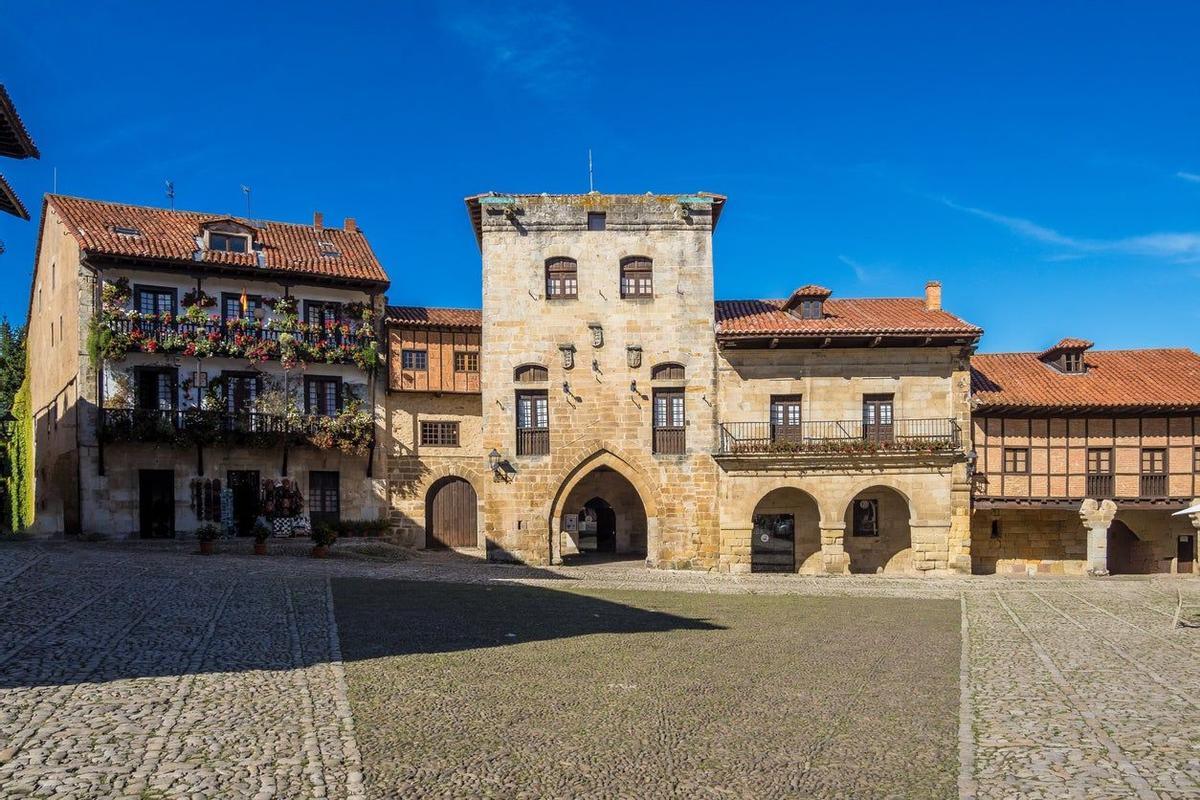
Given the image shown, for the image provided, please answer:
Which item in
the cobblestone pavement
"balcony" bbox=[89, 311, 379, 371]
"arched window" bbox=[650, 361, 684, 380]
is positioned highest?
"balcony" bbox=[89, 311, 379, 371]

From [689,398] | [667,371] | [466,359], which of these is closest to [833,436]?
[689,398]

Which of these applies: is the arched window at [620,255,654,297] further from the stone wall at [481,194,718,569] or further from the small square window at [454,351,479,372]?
the small square window at [454,351,479,372]

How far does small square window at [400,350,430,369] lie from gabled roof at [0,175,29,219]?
14.7m

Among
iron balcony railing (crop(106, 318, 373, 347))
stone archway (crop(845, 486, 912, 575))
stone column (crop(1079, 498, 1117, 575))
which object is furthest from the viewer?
stone archway (crop(845, 486, 912, 575))

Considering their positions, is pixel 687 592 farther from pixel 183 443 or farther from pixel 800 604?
pixel 183 443

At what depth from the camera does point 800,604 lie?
75.5 ft

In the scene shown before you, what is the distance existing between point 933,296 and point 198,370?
25.0m

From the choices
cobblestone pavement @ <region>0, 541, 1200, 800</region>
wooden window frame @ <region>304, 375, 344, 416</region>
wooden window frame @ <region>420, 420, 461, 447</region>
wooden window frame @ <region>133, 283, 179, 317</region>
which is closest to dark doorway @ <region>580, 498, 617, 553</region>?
wooden window frame @ <region>420, 420, 461, 447</region>

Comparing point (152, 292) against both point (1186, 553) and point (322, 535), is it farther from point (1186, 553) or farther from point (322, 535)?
point (1186, 553)

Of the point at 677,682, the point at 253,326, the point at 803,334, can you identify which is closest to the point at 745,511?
the point at 803,334

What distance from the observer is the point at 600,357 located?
3266cm

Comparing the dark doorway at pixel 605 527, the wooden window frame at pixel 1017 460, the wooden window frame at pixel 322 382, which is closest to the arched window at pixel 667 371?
the dark doorway at pixel 605 527

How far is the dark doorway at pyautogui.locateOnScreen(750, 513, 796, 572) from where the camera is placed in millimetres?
33594

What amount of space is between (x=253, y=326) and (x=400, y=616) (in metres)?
18.2
